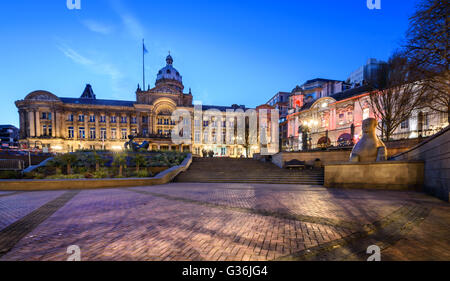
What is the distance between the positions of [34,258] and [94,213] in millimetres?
2481

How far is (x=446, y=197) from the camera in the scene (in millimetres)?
6160

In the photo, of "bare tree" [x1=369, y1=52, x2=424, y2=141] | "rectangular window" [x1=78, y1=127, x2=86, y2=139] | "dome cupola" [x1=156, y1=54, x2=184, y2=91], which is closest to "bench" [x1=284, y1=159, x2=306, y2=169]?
"bare tree" [x1=369, y1=52, x2=424, y2=141]

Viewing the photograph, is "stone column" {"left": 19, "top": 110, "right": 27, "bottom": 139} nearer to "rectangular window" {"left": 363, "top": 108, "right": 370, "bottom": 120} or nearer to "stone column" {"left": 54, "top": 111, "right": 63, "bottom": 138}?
"stone column" {"left": 54, "top": 111, "right": 63, "bottom": 138}

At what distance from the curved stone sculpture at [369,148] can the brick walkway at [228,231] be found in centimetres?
418

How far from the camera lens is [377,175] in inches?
358

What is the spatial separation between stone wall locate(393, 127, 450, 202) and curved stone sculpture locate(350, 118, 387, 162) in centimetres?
153

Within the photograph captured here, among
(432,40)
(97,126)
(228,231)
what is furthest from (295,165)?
(97,126)

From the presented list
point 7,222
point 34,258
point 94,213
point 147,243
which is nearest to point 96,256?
point 147,243

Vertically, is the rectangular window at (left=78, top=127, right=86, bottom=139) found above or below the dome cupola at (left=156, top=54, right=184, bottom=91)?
below

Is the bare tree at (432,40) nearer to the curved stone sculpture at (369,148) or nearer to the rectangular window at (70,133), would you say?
the curved stone sculpture at (369,148)

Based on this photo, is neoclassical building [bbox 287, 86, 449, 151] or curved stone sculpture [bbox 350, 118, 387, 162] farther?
neoclassical building [bbox 287, 86, 449, 151]

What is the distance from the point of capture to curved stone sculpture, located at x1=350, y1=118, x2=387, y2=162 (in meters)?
9.73

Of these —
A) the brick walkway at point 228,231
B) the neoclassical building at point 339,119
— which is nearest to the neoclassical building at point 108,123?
the neoclassical building at point 339,119

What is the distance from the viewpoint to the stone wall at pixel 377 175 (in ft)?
27.6
